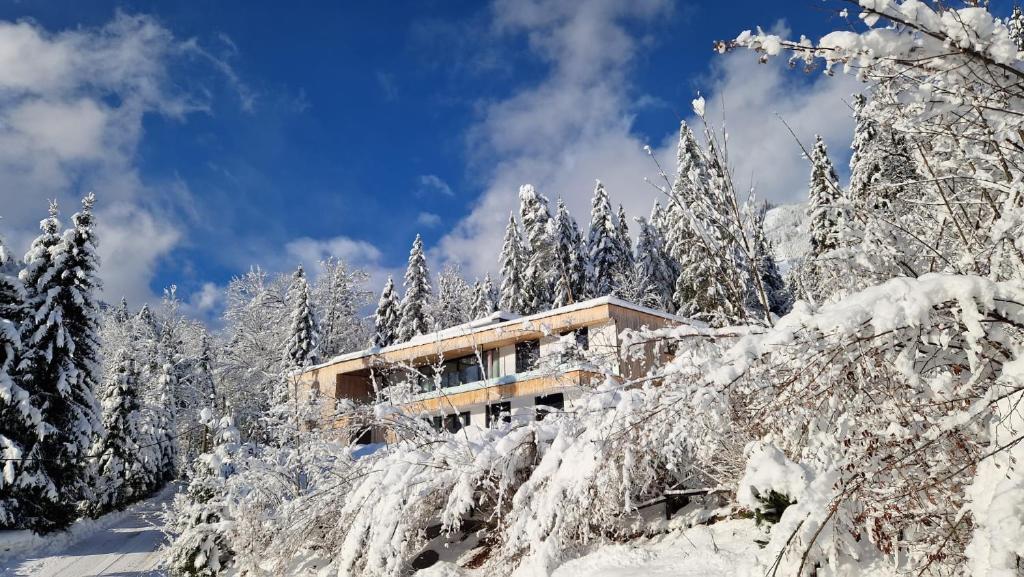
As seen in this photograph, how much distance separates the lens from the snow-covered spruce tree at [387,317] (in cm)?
4250

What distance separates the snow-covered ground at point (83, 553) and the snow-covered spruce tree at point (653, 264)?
30.0 meters

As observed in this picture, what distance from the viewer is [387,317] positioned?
43.0 meters

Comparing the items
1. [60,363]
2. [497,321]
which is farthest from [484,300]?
[60,363]

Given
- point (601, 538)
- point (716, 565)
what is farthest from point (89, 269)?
point (716, 565)

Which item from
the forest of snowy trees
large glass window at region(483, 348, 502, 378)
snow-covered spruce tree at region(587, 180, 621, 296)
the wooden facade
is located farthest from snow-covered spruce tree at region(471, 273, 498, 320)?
the forest of snowy trees

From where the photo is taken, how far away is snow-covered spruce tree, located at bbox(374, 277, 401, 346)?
139ft

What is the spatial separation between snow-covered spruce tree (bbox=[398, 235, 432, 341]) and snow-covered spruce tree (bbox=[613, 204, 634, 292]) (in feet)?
41.4

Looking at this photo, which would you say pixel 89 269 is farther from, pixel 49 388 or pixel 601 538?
pixel 601 538

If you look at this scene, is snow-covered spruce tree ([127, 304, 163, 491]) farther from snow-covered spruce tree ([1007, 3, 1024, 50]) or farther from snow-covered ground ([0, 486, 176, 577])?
snow-covered spruce tree ([1007, 3, 1024, 50])

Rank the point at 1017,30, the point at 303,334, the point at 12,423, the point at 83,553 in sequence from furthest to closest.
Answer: the point at 303,334 → the point at 83,553 → the point at 12,423 → the point at 1017,30

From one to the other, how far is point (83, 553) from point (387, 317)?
74.5ft

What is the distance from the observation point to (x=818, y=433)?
14.9ft

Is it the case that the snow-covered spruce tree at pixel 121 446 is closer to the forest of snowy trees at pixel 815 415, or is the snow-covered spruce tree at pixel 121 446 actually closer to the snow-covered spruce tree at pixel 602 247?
the forest of snowy trees at pixel 815 415

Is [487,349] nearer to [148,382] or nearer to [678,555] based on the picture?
[678,555]
